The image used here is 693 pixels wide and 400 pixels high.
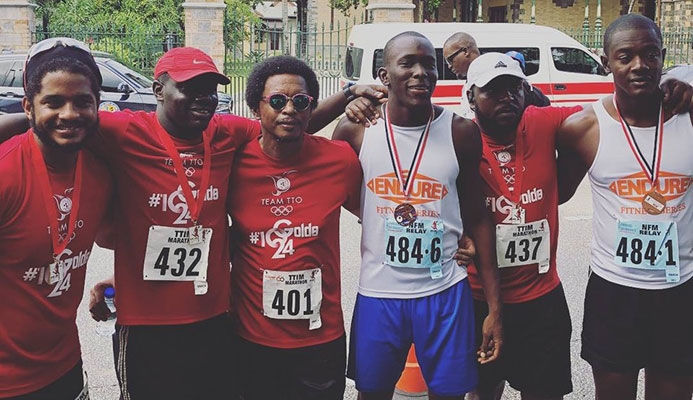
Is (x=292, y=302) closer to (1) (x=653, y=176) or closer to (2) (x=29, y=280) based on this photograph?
(2) (x=29, y=280)

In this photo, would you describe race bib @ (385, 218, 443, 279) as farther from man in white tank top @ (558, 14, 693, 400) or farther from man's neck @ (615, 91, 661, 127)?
man's neck @ (615, 91, 661, 127)

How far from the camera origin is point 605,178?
3.61m

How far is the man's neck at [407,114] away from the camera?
Result: 137 inches

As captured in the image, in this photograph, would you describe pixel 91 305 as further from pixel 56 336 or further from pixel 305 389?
pixel 305 389

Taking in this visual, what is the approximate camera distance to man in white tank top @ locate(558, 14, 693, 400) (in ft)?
11.6

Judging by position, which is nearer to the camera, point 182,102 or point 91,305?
point 182,102

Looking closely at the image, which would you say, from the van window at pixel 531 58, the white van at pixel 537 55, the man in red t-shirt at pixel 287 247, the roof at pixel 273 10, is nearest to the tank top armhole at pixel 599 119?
the man in red t-shirt at pixel 287 247

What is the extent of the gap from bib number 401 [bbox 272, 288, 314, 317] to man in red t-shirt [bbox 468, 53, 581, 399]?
888 mm

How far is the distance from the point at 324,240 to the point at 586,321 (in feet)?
4.48

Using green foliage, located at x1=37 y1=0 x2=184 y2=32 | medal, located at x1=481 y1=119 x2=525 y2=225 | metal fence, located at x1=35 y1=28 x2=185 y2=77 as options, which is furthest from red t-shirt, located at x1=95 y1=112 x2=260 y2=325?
green foliage, located at x1=37 y1=0 x2=184 y2=32

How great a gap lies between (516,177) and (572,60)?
12578 millimetres

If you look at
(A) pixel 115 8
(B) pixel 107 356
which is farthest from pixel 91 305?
(A) pixel 115 8

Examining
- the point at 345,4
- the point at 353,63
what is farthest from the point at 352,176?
the point at 345,4

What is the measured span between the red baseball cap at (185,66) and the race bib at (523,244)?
58.8 inches
